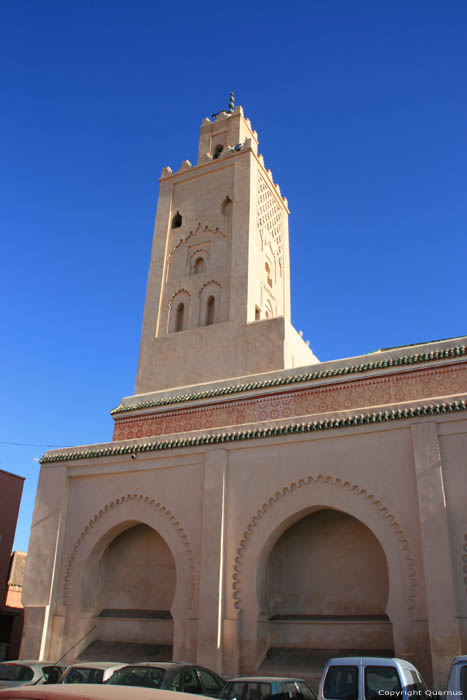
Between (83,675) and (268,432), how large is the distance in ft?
12.4

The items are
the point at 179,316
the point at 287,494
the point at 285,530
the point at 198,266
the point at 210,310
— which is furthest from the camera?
the point at 198,266

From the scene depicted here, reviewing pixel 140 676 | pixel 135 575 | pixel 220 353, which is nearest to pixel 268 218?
pixel 220 353

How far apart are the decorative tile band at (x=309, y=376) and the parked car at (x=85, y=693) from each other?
7.05 metres

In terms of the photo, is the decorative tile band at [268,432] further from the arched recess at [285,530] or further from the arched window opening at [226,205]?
the arched window opening at [226,205]

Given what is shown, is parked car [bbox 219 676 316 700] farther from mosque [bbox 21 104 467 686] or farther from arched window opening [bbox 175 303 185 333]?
arched window opening [bbox 175 303 185 333]

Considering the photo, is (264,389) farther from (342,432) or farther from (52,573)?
(52,573)

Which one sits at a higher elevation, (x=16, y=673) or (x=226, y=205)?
(x=226, y=205)

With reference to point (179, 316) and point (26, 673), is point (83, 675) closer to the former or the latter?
point (26, 673)

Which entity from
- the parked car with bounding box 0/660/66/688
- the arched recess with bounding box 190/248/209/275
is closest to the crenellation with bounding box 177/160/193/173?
the arched recess with bounding box 190/248/209/275

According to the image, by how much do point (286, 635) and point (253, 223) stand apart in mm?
7772

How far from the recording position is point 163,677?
5.57 m

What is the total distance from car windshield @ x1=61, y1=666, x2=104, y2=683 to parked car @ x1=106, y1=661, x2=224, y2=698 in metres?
0.30

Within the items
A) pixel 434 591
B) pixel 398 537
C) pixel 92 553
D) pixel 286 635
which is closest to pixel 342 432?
pixel 398 537

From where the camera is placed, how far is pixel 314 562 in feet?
27.7
